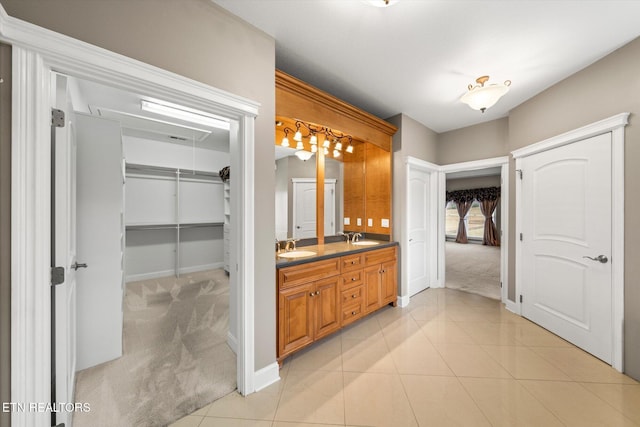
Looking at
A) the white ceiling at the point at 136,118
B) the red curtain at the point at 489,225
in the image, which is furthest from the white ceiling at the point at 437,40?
the red curtain at the point at 489,225

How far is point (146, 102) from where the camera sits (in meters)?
2.85

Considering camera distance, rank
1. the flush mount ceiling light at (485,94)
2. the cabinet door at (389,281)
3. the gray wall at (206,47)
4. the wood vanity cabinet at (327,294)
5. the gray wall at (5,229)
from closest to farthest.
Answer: the gray wall at (5,229) < the gray wall at (206,47) < the wood vanity cabinet at (327,294) < the flush mount ceiling light at (485,94) < the cabinet door at (389,281)

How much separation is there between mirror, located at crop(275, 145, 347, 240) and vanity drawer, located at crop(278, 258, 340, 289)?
2.04 ft

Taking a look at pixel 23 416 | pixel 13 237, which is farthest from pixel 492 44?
pixel 23 416

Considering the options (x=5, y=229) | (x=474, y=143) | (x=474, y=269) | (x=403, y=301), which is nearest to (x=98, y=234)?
(x=5, y=229)

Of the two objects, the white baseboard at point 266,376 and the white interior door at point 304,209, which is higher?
the white interior door at point 304,209

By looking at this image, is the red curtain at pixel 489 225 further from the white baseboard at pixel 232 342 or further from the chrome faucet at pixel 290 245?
the white baseboard at pixel 232 342

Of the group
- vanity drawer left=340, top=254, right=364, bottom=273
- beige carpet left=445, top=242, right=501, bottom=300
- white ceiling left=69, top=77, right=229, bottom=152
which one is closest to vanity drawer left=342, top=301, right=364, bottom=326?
vanity drawer left=340, top=254, right=364, bottom=273

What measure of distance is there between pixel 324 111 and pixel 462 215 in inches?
340

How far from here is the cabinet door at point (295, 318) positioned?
196cm

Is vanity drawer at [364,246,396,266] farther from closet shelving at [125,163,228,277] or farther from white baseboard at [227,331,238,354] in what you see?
closet shelving at [125,163,228,277]

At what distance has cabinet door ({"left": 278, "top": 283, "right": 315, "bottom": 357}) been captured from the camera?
6.44 ft

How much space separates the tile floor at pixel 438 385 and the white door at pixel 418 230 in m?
1.15

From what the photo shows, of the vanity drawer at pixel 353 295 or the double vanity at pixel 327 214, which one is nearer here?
the double vanity at pixel 327 214
